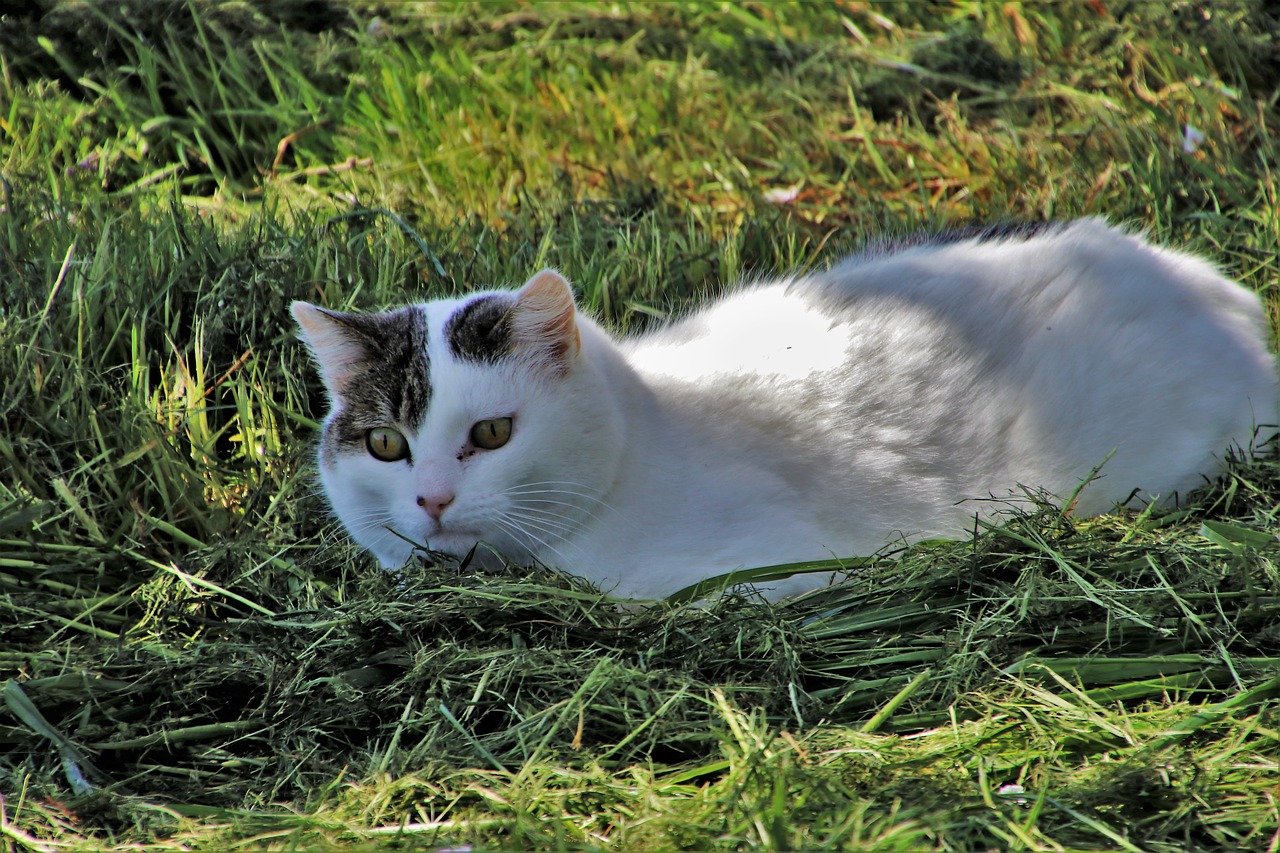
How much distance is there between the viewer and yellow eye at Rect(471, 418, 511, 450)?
2230 millimetres

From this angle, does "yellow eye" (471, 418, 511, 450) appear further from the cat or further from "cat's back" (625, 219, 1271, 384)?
"cat's back" (625, 219, 1271, 384)

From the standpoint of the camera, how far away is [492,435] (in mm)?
2236

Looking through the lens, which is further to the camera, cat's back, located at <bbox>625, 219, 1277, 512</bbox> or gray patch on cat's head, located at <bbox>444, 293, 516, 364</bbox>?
cat's back, located at <bbox>625, 219, 1277, 512</bbox>

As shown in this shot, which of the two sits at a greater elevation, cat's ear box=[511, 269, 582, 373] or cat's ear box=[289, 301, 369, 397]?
cat's ear box=[511, 269, 582, 373]

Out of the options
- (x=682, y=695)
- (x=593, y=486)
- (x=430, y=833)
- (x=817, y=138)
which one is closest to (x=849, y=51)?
(x=817, y=138)

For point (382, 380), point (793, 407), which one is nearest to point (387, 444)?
point (382, 380)

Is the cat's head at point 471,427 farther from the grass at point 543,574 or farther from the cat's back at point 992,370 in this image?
the cat's back at point 992,370

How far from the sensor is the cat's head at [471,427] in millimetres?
2188

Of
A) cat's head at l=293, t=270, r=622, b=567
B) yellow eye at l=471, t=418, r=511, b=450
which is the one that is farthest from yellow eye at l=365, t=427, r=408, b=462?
yellow eye at l=471, t=418, r=511, b=450

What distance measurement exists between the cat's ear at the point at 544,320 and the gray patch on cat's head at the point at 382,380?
0.21 m

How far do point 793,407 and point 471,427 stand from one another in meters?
0.78

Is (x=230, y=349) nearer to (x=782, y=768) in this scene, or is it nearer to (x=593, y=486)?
(x=593, y=486)

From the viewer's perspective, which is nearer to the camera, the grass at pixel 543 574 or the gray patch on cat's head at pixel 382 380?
the grass at pixel 543 574

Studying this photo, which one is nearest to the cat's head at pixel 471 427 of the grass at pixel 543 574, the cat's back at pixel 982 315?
the grass at pixel 543 574
